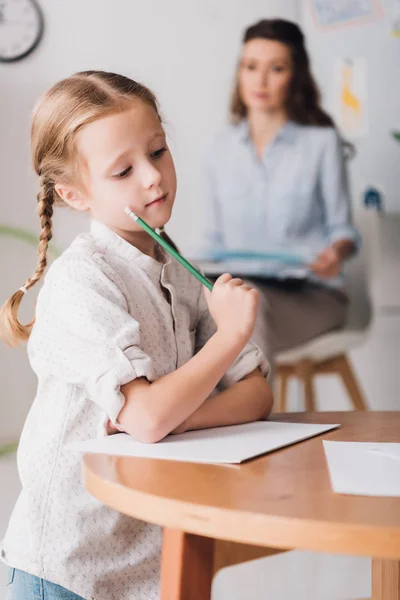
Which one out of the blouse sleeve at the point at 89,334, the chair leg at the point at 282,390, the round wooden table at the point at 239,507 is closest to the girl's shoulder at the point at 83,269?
the blouse sleeve at the point at 89,334

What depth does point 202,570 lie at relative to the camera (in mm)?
721

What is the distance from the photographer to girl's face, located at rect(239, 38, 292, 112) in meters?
2.34

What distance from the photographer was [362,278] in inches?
94.1

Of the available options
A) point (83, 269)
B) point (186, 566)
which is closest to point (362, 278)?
point (83, 269)

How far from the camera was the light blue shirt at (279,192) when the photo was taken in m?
2.34

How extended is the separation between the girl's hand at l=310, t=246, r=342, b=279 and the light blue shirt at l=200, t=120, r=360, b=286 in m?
0.02

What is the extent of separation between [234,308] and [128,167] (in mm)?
225

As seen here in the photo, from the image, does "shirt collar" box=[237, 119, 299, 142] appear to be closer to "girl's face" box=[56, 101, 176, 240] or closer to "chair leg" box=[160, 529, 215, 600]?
"girl's face" box=[56, 101, 176, 240]

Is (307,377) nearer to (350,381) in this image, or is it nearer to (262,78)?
(350,381)

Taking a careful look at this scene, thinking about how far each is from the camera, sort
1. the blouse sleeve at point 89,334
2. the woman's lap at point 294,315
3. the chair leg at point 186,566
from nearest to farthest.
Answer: the chair leg at point 186,566, the blouse sleeve at point 89,334, the woman's lap at point 294,315

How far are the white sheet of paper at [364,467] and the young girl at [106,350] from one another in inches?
6.6

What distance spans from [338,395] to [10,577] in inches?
61.9

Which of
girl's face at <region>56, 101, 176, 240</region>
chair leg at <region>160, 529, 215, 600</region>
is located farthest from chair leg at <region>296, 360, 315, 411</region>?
chair leg at <region>160, 529, 215, 600</region>

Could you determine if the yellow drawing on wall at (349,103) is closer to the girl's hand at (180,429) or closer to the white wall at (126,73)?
the white wall at (126,73)
